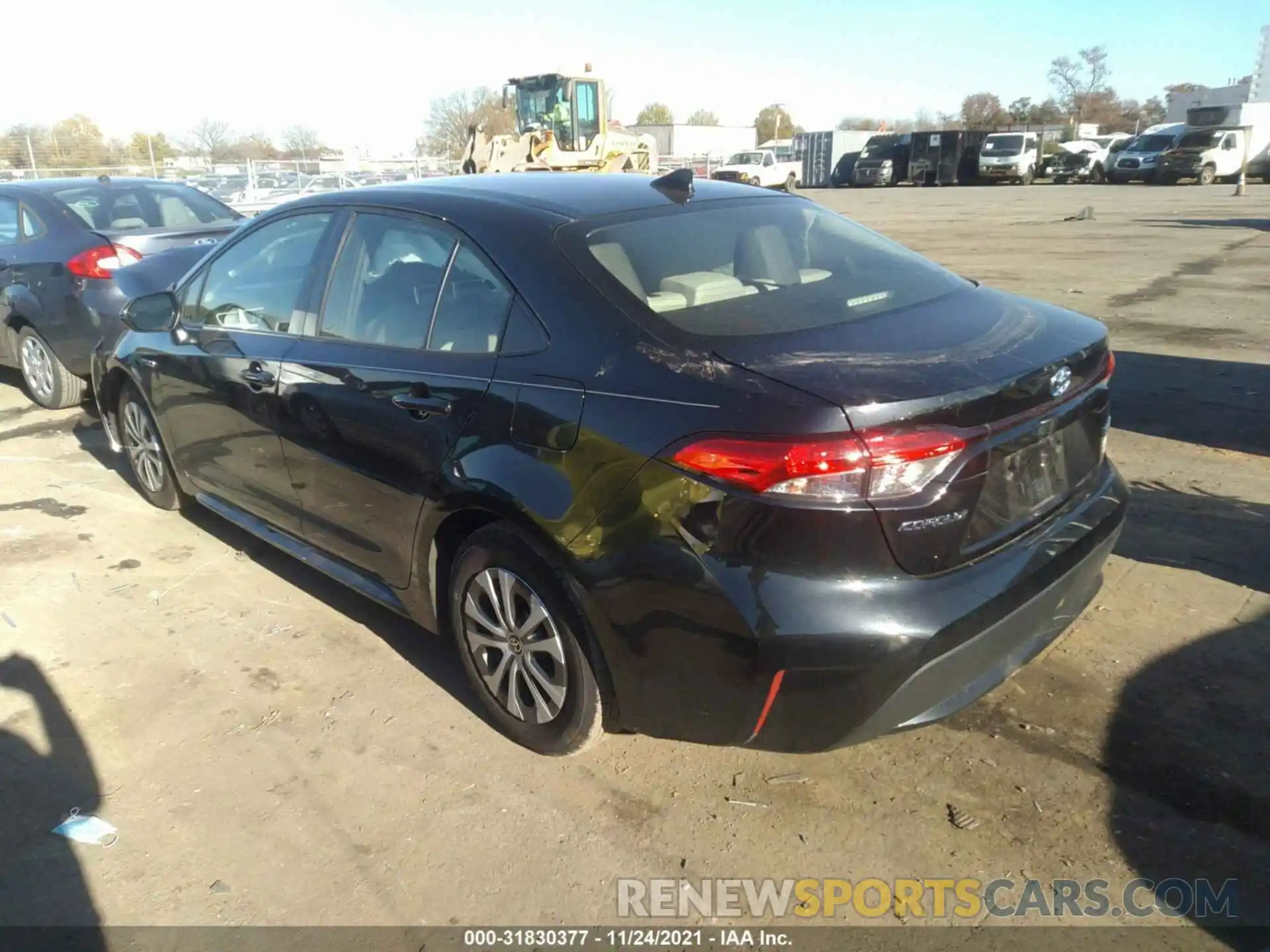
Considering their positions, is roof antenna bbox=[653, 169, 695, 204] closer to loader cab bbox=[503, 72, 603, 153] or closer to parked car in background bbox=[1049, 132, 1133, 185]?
loader cab bbox=[503, 72, 603, 153]

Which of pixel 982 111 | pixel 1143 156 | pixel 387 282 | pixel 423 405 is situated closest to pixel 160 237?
pixel 387 282

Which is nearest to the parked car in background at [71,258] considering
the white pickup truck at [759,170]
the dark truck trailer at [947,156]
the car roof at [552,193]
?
the car roof at [552,193]

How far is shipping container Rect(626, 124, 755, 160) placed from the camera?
215ft

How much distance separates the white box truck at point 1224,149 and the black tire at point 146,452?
40.0 m

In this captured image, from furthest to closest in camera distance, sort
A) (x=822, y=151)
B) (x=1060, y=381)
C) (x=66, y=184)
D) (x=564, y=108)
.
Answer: (x=822, y=151) < (x=564, y=108) < (x=66, y=184) < (x=1060, y=381)

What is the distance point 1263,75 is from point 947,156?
1324 inches

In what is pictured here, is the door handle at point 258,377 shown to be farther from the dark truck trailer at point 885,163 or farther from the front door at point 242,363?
the dark truck trailer at point 885,163

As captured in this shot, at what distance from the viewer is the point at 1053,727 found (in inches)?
119

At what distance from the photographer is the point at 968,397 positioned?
2318 mm

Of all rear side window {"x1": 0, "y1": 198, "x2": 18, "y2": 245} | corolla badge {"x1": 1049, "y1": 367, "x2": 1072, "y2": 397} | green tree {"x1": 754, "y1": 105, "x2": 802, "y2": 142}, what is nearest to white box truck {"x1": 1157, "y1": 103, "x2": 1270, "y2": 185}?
rear side window {"x1": 0, "y1": 198, "x2": 18, "y2": 245}

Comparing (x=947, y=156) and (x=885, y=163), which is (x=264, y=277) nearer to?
(x=947, y=156)

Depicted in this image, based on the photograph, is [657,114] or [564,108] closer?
[564,108]

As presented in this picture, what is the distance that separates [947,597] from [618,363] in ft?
3.39

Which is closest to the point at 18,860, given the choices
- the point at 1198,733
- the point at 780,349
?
the point at 780,349
